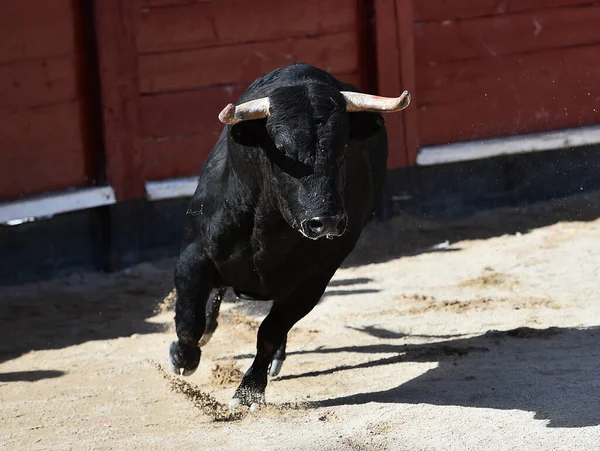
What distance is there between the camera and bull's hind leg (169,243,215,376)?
15.4 feet

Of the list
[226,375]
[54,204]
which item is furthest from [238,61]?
[226,375]

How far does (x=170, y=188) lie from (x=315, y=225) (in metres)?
3.54

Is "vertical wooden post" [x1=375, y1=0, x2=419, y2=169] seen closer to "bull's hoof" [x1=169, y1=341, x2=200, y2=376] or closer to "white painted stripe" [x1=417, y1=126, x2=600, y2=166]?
"white painted stripe" [x1=417, y1=126, x2=600, y2=166]

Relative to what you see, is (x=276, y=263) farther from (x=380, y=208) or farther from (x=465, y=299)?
(x=380, y=208)

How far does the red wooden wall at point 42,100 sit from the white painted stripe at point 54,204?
0.12 meters

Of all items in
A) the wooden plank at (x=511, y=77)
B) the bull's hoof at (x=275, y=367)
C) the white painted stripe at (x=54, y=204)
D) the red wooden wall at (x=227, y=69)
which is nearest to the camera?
the bull's hoof at (x=275, y=367)

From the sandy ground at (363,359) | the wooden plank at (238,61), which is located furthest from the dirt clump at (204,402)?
the wooden plank at (238,61)

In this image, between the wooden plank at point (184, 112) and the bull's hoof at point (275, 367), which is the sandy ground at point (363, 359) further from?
the wooden plank at point (184, 112)

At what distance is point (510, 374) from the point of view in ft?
15.7

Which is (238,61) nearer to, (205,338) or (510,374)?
(205,338)

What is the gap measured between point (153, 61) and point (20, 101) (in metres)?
0.93

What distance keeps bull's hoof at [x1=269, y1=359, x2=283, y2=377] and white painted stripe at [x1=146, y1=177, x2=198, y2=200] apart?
2.42 metres

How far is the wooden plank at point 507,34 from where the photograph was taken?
8344 mm

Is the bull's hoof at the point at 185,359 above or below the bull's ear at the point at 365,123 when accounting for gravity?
below
